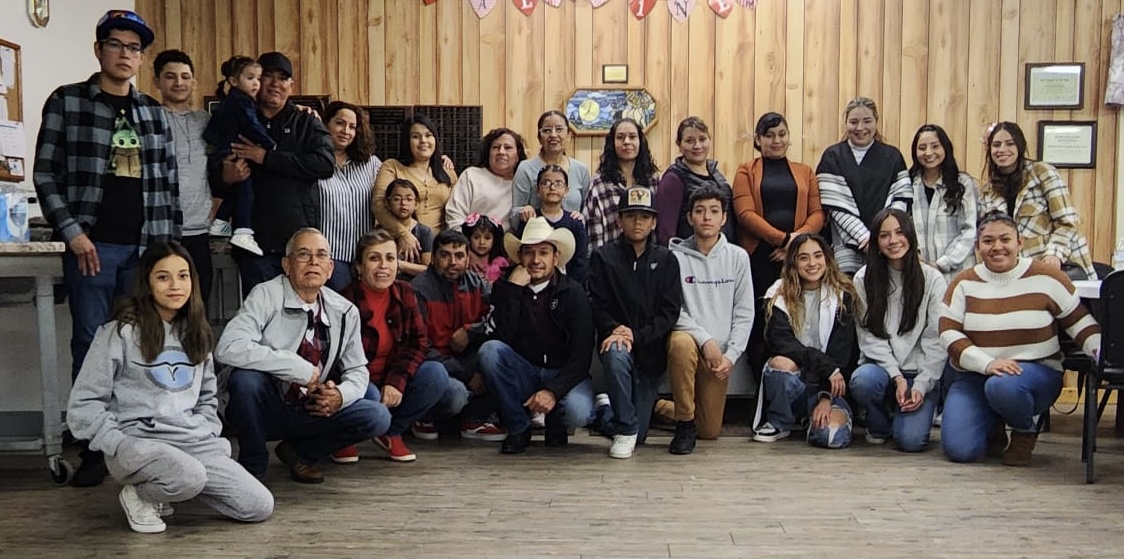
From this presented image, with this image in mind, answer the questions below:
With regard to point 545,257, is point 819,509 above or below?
below

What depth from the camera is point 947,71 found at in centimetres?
566

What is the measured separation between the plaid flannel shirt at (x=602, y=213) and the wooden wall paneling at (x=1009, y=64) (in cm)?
247

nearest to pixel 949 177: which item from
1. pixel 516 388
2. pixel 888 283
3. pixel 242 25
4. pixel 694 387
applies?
pixel 888 283

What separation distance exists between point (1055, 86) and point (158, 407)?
16.7 feet

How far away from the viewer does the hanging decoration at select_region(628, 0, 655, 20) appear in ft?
18.7

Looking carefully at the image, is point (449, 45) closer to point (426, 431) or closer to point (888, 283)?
point (426, 431)

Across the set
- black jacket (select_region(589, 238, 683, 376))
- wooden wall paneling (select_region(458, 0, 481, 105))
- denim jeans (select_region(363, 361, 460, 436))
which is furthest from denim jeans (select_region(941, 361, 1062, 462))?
wooden wall paneling (select_region(458, 0, 481, 105))

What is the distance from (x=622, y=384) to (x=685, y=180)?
3.96 feet

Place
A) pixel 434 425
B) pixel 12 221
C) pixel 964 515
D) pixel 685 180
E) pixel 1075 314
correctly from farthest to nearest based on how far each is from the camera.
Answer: pixel 685 180 < pixel 434 425 < pixel 1075 314 < pixel 12 221 < pixel 964 515

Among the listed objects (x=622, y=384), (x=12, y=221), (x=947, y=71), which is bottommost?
(x=622, y=384)

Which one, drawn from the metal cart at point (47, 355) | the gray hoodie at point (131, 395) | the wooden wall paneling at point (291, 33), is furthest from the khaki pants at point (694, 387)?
the wooden wall paneling at point (291, 33)

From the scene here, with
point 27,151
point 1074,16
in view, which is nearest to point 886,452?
point 1074,16

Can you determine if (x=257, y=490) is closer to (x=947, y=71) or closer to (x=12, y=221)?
(x=12, y=221)

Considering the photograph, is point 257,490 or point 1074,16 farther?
point 1074,16
